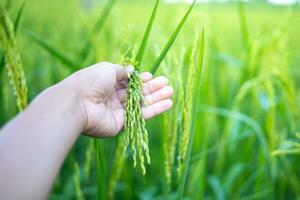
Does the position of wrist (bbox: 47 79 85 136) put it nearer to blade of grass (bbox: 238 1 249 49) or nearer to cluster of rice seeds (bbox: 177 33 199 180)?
cluster of rice seeds (bbox: 177 33 199 180)

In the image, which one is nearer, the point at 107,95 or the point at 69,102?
the point at 69,102

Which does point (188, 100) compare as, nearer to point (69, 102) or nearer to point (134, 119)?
point (134, 119)

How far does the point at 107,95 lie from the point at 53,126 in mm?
253

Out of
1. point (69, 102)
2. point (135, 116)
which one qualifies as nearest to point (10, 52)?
point (69, 102)

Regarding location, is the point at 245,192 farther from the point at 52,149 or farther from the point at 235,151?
the point at 52,149

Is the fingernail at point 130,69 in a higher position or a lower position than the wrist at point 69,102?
higher

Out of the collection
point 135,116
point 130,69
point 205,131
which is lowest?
point 205,131

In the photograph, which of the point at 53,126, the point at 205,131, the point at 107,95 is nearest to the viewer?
the point at 53,126

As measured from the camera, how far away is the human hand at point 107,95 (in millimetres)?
903

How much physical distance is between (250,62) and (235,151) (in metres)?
0.44

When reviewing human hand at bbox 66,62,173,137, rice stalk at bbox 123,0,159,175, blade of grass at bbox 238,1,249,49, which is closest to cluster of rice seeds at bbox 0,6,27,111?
human hand at bbox 66,62,173,137

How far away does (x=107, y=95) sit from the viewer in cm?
100

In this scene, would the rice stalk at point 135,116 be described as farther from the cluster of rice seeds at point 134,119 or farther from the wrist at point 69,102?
the wrist at point 69,102

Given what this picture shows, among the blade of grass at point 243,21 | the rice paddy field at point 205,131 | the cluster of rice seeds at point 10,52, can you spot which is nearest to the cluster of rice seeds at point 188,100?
the rice paddy field at point 205,131
